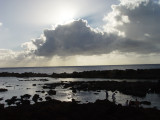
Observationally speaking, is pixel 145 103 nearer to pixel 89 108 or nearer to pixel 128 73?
pixel 89 108

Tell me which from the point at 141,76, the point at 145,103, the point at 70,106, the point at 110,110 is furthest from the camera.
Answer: the point at 141,76

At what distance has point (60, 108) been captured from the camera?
36.3 meters

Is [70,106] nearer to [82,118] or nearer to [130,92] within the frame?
[82,118]

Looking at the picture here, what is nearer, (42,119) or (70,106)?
(42,119)

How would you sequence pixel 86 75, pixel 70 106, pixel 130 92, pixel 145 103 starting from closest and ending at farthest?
1. pixel 70 106
2. pixel 145 103
3. pixel 130 92
4. pixel 86 75

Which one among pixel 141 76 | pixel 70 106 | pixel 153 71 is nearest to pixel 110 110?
pixel 70 106

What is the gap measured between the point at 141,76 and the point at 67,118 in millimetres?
108335

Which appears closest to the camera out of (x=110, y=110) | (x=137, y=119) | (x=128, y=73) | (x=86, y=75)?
(x=137, y=119)

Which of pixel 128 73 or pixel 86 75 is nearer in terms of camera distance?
pixel 128 73

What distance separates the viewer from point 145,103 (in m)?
53.6

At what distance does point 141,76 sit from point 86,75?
132 feet

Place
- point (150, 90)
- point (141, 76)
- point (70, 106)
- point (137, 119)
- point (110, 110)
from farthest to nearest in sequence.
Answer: point (141, 76) < point (150, 90) < point (70, 106) < point (110, 110) < point (137, 119)

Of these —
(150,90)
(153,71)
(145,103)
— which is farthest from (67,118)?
(153,71)

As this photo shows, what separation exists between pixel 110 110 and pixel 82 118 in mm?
4998
